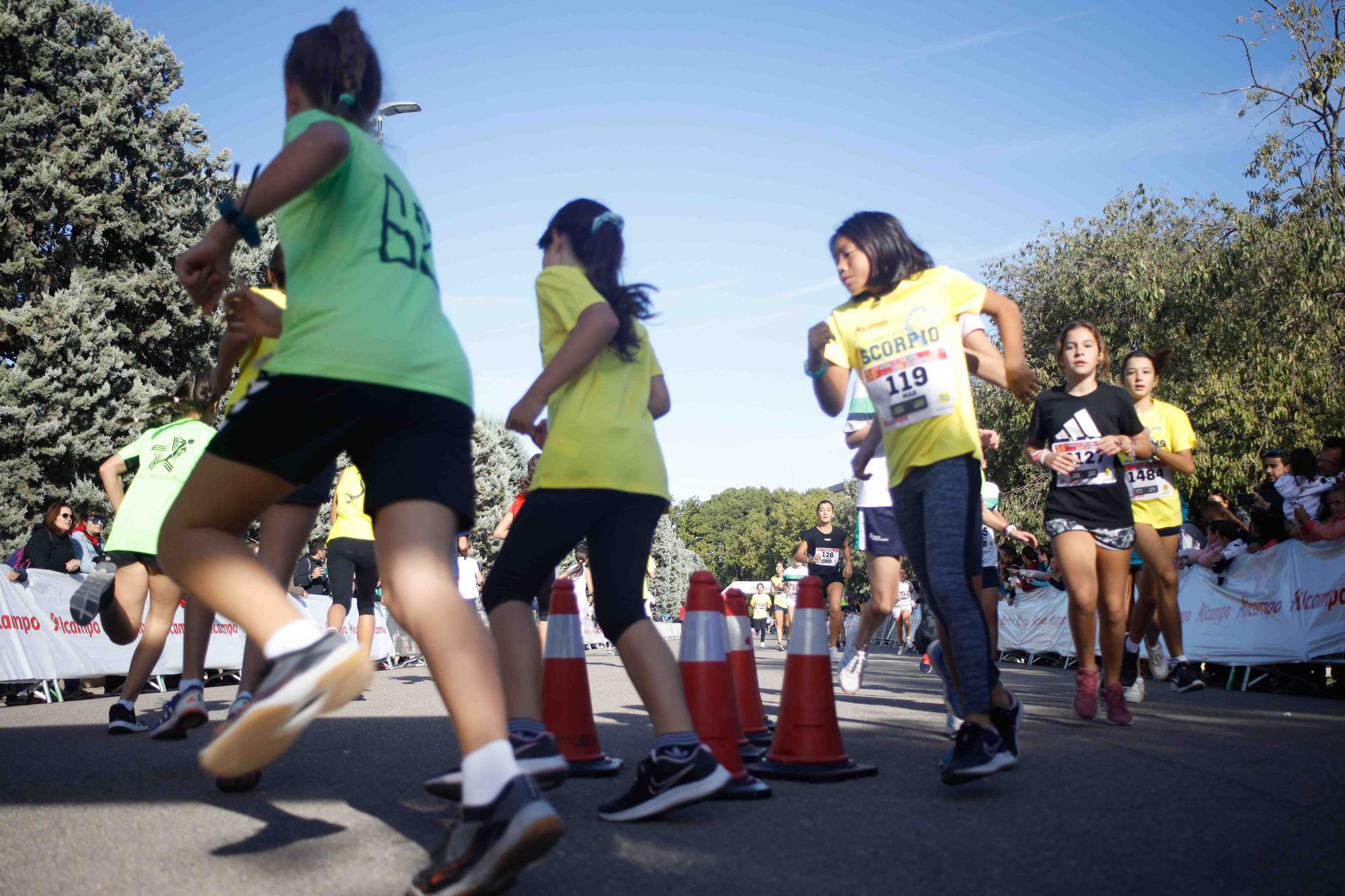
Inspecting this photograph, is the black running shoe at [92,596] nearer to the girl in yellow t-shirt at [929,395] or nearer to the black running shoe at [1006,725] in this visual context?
the girl in yellow t-shirt at [929,395]

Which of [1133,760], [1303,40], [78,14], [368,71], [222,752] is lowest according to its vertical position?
[1133,760]

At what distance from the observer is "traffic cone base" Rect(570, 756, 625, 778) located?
4.25 m

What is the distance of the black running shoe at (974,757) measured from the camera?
11.7 feet

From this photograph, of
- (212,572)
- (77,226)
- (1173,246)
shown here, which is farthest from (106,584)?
(1173,246)

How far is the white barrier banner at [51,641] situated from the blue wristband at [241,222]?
6.68 metres

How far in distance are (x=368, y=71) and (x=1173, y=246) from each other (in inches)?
1138

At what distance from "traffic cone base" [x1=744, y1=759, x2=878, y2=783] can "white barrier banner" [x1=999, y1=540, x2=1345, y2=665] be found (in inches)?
251

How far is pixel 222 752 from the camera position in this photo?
2285mm

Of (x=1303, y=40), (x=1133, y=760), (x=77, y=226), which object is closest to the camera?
(x=1133, y=760)

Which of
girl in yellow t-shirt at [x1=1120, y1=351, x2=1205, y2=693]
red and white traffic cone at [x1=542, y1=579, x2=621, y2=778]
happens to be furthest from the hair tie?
girl in yellow t-shirt at [x1=1120, y1=351, x2=1205, y2=693]

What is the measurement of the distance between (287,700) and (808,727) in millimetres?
2337

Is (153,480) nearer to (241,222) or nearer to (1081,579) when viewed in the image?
(241,222)

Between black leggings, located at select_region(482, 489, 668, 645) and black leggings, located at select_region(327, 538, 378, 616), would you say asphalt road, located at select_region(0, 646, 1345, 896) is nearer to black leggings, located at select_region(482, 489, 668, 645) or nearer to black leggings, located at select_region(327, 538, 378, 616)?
black leggings, located at select_region(482, 489, 668, 645)

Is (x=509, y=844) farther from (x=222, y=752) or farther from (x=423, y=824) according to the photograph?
(x=423, y=824)
